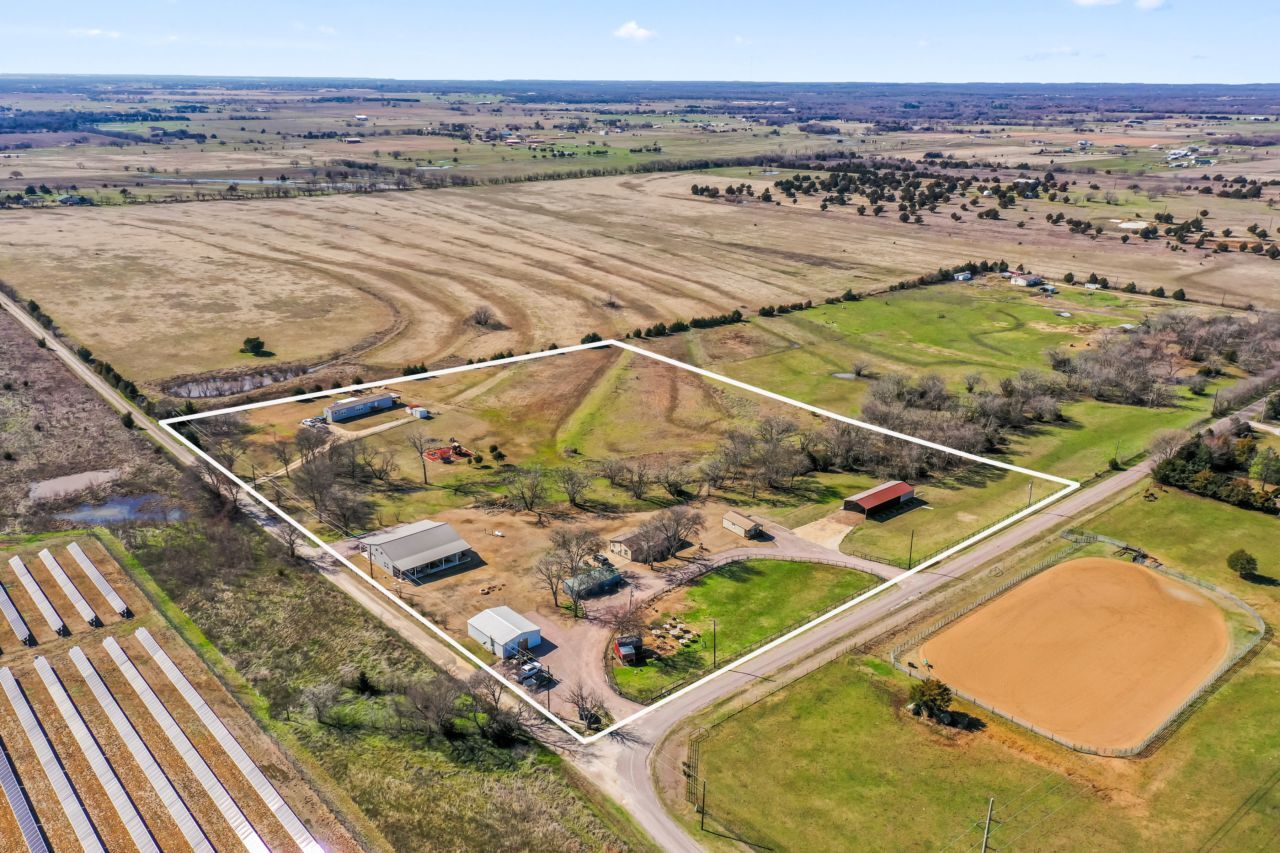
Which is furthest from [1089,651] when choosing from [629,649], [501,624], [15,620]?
[15,620]

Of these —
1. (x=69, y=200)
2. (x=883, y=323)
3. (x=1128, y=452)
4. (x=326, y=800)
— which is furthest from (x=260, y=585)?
(x=69, y=200)

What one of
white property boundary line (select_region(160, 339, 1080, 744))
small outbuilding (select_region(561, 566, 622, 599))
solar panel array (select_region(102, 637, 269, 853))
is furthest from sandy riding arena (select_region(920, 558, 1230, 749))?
solar panel array (select_region(102, 637, 269, 853))

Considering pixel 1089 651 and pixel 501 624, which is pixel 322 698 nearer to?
pixel 501 624

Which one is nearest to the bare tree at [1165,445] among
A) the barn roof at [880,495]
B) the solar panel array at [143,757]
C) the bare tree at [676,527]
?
the barn roof at [880,495]

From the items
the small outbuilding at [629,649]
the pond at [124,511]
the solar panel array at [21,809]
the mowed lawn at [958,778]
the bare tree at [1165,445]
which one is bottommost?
the solar panel array at [21,809]

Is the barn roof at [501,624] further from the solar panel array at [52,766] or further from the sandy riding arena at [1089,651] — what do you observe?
the sandy riding arena at [1089,651]

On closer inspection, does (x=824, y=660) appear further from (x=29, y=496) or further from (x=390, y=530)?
(x=29, y=496)
